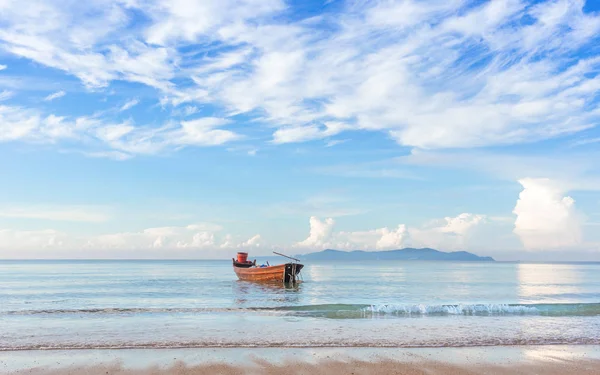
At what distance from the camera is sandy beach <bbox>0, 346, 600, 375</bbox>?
35.8 feet

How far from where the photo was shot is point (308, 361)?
1175cm

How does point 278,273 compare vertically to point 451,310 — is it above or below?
above

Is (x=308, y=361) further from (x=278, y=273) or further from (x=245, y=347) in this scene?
(x=278, y=273)

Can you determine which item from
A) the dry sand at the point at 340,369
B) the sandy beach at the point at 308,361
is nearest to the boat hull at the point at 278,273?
the sandy beach at the point at 308,361

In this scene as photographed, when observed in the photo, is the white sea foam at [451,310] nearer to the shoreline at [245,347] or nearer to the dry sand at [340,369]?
the shoreline at [245,347]

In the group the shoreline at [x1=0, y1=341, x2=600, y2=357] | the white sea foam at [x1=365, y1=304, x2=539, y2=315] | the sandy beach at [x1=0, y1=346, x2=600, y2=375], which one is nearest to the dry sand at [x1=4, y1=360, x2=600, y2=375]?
the sandy beach at [x1=0, y1=346, x2=600, y2=375]

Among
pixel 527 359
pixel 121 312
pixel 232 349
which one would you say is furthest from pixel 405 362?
pixel 121 312

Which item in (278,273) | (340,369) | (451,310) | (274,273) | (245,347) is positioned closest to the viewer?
(340,369)

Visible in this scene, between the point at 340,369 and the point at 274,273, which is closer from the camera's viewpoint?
the point at 340,369

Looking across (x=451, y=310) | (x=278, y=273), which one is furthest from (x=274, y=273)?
(x=451, y=310)

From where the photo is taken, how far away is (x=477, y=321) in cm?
1991

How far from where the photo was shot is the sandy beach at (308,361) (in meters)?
10.9

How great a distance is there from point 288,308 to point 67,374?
16052 mm

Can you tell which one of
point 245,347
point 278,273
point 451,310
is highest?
point 278,273
